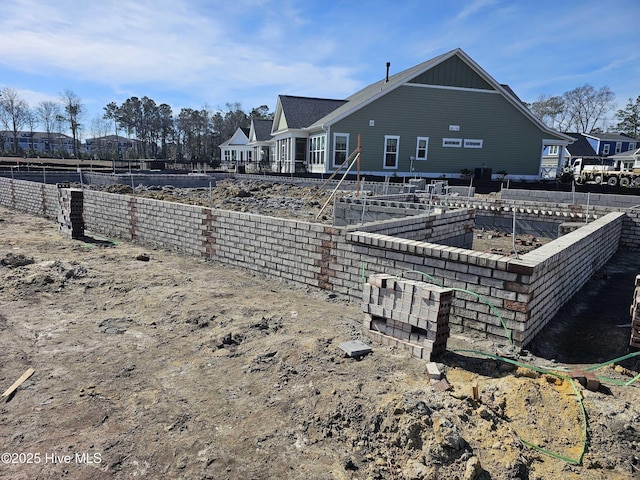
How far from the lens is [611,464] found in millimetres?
2760

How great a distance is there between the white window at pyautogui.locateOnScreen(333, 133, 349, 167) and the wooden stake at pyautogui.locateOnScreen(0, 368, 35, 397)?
833 inches

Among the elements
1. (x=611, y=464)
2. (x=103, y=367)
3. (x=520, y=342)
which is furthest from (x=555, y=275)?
(x=103, y=367)

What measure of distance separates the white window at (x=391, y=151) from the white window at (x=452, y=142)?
309cm

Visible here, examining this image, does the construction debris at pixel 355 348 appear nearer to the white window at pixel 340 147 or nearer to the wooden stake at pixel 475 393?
the wooden stake at pixel 475 393

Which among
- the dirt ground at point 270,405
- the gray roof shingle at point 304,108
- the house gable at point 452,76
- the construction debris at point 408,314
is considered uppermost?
the house gable at point 452,76

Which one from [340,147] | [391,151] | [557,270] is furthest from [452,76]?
[557,270]

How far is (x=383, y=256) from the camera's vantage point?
5504mm

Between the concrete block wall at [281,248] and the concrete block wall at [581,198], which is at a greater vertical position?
the concrete block wall at [581,198]

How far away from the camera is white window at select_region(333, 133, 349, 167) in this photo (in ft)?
77.9

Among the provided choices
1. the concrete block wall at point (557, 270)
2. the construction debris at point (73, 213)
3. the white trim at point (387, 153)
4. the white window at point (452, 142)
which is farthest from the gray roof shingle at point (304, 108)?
the concrete block wall at point (557, 270)

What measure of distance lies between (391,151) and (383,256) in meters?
20.4

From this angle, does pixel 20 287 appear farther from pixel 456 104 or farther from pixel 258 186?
pixel 456 104

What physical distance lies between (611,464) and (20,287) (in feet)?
24.2

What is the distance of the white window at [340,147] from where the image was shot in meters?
23.7
